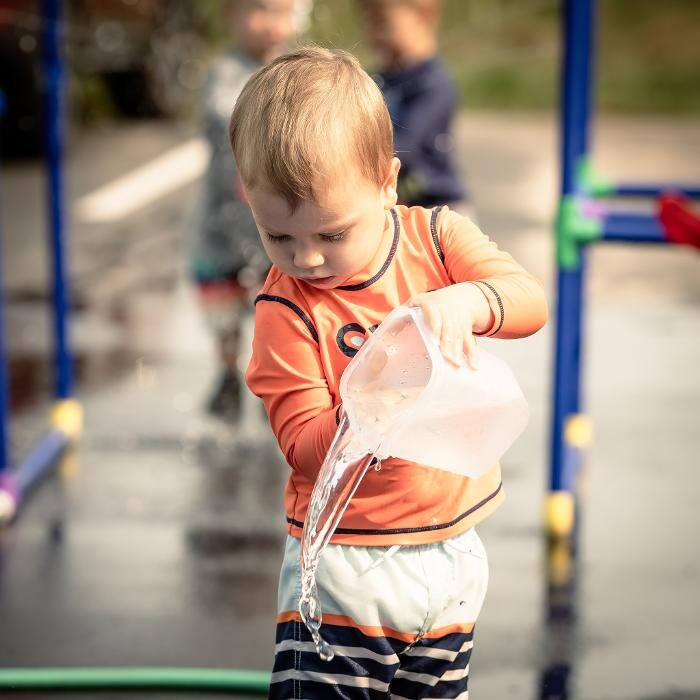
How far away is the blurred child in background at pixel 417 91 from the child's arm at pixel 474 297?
2.28 m

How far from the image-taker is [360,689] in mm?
1888

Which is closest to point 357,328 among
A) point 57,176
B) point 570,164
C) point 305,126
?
point 305,126

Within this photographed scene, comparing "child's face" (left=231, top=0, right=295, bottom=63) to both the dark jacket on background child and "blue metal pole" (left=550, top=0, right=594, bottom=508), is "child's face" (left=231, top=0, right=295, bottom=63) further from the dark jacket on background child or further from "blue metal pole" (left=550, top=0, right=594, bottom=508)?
"blue metal pole" (left=550, top=0, right=594, bottom=508)

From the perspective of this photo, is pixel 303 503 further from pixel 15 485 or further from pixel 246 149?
pixel 15 485

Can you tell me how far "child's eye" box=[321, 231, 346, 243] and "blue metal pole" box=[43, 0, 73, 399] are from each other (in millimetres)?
2813

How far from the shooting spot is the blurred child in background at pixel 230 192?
4.23 m

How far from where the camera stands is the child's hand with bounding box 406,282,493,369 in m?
1.66

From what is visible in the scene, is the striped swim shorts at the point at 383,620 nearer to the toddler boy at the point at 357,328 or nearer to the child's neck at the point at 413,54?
the toddler boy at the point at 357,328

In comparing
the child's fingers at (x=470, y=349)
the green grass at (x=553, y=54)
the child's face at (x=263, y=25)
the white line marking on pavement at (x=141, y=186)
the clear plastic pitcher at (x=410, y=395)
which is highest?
the green grass at (x=553, y=54)

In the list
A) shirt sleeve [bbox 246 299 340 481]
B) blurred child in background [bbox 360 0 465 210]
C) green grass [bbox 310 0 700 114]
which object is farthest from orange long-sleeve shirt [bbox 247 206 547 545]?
green grass [bbox 310 0 700 114]

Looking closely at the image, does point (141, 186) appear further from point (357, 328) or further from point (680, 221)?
point (357, 328)

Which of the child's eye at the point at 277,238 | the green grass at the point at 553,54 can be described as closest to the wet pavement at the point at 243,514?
the child's eye at the point at 277,238

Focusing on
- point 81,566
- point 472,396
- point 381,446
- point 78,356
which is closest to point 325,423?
point 381,446

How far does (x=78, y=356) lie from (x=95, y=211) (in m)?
3.39
